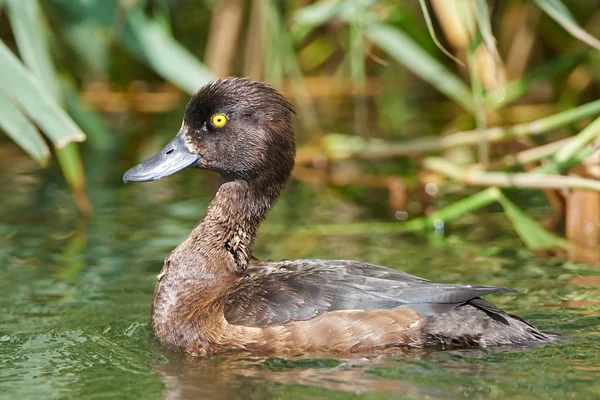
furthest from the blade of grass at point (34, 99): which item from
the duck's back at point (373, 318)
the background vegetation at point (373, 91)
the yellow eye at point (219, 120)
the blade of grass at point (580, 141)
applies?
the blade of grass at point (580, 141)

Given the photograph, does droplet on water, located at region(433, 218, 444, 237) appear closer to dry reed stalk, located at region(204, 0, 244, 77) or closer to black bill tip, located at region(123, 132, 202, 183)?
black bill tip, located at region(123, 132, 202, 183)

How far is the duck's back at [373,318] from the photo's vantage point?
5328 millimetres

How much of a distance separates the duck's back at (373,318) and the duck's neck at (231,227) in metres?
0.66

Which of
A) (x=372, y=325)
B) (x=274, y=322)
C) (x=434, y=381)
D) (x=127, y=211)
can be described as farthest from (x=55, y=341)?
(x=127, y=211)

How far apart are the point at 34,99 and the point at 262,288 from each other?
70.8 inches

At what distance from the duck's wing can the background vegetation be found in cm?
117

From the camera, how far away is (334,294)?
5.41 meters

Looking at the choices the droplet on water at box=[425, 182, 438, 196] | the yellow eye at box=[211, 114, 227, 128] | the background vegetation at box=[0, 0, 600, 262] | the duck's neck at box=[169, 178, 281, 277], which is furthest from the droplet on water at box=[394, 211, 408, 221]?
the yellow eye at box=[211, 114, 227, 128]

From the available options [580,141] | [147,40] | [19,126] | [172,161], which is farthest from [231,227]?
[580,141]

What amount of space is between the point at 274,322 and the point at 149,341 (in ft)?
2.61

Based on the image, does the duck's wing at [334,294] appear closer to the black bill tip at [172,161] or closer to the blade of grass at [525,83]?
the black bill tip at [172,161]

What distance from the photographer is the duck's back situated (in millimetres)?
5328

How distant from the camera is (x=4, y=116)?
6.08 metres

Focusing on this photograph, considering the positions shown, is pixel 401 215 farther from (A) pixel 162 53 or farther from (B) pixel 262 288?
(B) pixel 262 288
